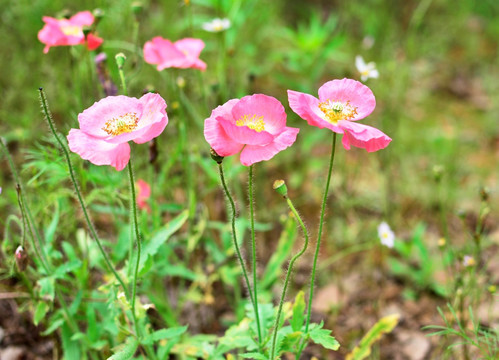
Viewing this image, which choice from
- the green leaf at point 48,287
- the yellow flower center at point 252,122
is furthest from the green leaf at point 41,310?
the yellow flower center at point 252,122

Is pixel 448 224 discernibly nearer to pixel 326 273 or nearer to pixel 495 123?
pixel 326 273

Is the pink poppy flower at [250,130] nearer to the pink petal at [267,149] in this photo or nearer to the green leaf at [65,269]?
the pink petal at [267,149]

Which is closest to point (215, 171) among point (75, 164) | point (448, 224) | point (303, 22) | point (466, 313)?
point (75, 164)

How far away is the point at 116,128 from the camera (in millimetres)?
1202

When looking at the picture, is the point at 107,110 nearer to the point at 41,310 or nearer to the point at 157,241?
the point at 157,241

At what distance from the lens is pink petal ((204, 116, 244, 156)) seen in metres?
1.08

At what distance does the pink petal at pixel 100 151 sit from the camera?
3.65 ft

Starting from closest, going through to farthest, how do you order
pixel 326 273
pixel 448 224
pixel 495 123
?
1. pixel 326 273
2. pixel 448 224
3. pixel 495 123

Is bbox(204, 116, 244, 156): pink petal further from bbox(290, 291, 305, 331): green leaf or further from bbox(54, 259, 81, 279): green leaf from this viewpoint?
bbox(54, 259, 81, 279): green leaf

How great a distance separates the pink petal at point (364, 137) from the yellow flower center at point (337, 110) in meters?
0.05

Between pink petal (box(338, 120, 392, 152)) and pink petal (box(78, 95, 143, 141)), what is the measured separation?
0.49 metres

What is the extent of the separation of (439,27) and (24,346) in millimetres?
3665

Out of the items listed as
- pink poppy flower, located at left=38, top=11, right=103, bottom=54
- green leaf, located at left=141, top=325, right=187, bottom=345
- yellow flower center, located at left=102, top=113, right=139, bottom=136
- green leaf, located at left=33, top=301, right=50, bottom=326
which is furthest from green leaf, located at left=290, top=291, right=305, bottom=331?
pink poppy flower, located at left=38, top=11, right=103, bottom=54

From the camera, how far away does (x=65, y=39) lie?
155 cm
